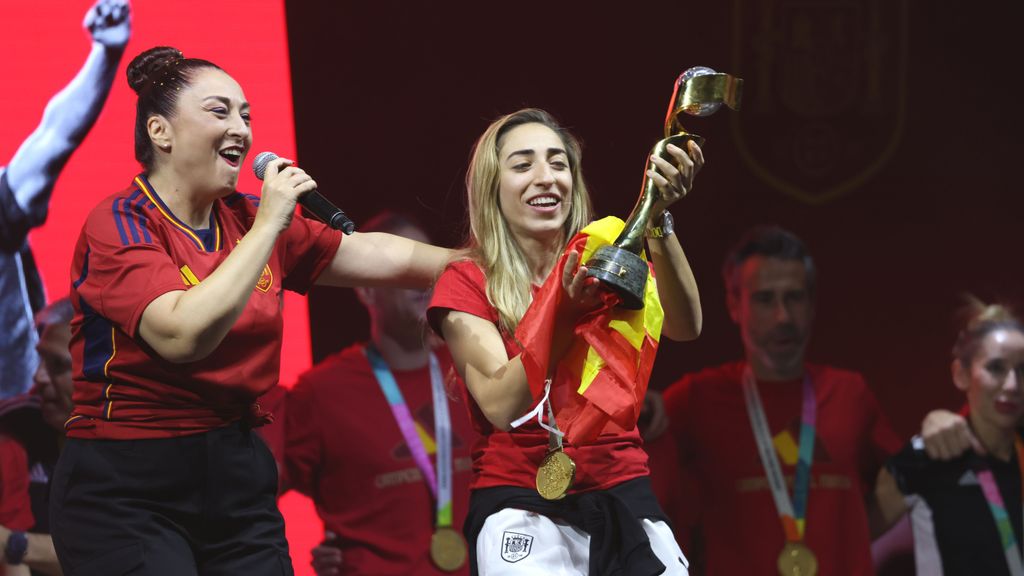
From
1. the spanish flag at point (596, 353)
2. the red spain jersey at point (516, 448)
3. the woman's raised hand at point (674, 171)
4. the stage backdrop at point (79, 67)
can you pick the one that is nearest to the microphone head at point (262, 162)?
the red spain jersey at point (516, 448)

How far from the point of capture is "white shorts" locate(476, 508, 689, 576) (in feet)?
8.48

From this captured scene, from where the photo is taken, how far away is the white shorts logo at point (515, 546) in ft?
8.48

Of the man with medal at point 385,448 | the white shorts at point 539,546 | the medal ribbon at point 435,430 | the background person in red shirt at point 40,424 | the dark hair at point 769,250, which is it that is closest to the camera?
the white shorts at point 539,546

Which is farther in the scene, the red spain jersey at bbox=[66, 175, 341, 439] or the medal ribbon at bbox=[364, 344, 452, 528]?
the medal ribbon at bbox=[364, 344, 452, 528]

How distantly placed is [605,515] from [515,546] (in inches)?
7.7

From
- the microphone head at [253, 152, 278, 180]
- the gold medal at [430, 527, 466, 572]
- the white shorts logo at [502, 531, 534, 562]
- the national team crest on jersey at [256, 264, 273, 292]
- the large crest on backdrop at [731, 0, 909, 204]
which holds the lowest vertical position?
the gold medal at [430, 527, 466, 572]

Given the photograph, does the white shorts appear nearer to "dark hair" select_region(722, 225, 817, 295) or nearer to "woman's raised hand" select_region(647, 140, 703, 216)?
"woman's raised hand" select_region(647, 140, 703, 216)

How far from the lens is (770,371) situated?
15.4ft

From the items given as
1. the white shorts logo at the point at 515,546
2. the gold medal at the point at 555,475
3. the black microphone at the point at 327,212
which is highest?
the black microphone at the point at 327,212

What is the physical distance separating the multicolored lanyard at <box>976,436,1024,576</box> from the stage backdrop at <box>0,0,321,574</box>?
2684 millimetres

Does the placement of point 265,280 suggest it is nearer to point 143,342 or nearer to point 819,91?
point 143,342

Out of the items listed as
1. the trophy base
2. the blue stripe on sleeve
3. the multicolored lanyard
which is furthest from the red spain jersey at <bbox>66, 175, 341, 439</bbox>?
the multicolored lanyard

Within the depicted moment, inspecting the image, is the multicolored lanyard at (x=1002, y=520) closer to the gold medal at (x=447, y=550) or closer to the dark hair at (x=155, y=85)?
the gold medal at (x=447, y=550)

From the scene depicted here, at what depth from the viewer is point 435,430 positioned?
4562 millimetres
